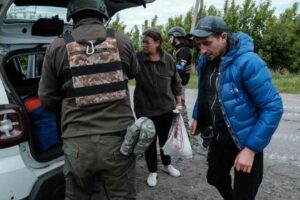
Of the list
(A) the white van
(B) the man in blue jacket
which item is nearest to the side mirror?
(A) the white van

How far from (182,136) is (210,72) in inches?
47.1

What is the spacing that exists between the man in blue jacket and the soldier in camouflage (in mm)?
629

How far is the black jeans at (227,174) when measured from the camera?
8.90 ft

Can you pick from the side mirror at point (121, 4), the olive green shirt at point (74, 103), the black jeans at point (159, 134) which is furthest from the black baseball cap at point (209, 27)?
the black jeans at point (159, 134)

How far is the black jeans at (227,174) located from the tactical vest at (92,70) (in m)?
1.05

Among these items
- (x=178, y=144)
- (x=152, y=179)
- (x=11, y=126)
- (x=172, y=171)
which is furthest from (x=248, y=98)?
(x=172, y=171)

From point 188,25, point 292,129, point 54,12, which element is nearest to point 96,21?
point 54,12

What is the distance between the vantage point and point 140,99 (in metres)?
4.13

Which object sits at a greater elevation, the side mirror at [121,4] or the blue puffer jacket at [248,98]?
the side mirror at [121,4]

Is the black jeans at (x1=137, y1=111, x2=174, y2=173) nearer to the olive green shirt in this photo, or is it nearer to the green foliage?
the olive green shirt

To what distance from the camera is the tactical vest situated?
2355 mm

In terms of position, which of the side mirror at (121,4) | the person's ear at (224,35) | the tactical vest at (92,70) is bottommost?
the tactical vest at (92,70)

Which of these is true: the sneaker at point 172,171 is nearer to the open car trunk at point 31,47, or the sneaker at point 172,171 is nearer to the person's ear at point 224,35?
the open car trunk at point 31,47

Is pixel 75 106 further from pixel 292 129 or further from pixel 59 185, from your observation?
pixel 292 129
